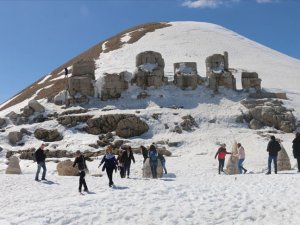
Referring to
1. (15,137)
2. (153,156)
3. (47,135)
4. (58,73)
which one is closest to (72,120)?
(47,135)

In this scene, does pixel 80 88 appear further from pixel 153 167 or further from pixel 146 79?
pixel 153 167

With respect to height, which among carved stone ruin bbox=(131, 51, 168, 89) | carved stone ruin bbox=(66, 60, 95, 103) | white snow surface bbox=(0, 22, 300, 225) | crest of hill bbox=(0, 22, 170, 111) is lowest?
white snow surface bbox=(0, 22, 300, 225)

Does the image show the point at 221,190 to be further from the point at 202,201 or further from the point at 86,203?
the point at 86,203

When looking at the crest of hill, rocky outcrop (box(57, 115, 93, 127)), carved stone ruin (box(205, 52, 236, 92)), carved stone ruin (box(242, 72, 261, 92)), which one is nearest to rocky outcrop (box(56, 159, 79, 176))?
rocky outcrop (box(57, 115, 93, 127))

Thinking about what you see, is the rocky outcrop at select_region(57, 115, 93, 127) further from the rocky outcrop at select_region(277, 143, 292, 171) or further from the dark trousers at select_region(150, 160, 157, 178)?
the rocky outcrop at select_region(277, 143, 292, 171)

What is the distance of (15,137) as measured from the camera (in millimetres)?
37281

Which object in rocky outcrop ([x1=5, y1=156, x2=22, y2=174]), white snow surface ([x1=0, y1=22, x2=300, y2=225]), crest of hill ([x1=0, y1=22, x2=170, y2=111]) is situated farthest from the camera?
crest of hill ([x1=0, y1=22, x2=170, y2=111])

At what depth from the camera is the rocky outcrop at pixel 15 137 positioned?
37.2 meters

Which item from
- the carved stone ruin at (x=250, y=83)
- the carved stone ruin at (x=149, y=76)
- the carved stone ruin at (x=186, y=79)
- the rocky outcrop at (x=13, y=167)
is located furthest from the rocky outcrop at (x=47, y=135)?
the carved stone ruin at (x=250, y=83)

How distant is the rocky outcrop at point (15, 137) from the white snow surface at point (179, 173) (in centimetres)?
56

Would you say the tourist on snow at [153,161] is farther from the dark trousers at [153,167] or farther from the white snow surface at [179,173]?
the white snow surface at [179,173]

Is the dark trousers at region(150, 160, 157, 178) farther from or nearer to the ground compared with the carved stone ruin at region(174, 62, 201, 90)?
nearer to the ground

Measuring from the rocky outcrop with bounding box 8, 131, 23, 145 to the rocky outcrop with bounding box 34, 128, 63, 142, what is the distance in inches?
53.2

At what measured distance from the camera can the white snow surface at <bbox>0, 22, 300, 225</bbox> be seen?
41.0 feet
